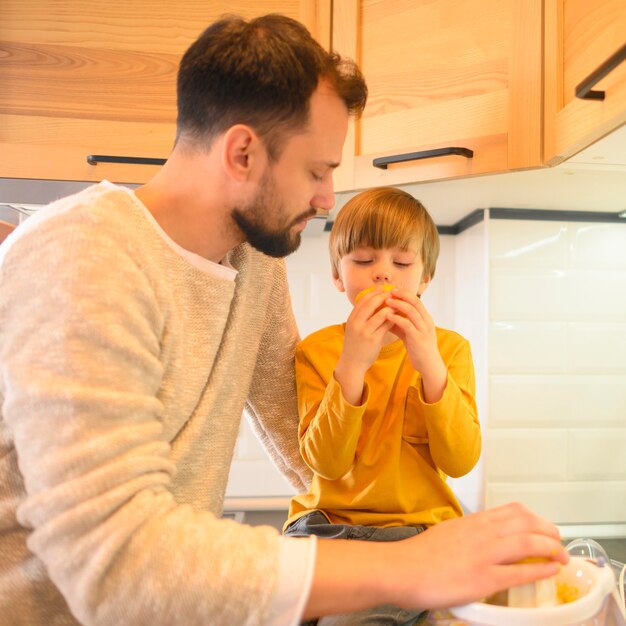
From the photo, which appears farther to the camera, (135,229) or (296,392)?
(296,392)

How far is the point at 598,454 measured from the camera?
5.09 feet

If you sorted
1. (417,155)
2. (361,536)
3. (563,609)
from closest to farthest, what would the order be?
(563,609) < (361,536) < (417,155)

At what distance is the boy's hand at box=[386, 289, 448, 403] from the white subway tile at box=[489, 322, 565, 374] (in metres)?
0.73

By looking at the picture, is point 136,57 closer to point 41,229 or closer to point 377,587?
point 41,229

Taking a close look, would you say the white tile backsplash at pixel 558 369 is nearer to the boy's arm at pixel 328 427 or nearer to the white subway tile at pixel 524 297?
the white subway tile at pixel 524 297

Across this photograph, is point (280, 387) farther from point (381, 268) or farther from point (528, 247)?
point (528, 247)

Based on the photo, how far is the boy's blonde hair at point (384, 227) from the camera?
1023mm

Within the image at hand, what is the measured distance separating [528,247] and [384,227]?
711mm

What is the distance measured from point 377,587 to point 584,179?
3.40ft

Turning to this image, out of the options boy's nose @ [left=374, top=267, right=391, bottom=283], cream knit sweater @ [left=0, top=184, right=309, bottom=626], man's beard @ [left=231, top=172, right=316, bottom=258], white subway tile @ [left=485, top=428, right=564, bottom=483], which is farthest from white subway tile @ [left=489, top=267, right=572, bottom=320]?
cream knit sweater @ [left=0, top=184, right=309, bottom=626]

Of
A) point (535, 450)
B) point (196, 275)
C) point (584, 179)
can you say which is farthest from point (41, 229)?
point (535, 450)

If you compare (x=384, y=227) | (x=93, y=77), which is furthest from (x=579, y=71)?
(x=93, y=77)

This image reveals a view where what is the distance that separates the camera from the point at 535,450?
1557 mm

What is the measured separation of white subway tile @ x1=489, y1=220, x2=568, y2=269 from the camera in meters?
1.58
